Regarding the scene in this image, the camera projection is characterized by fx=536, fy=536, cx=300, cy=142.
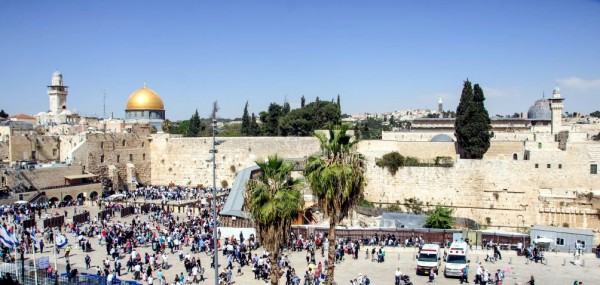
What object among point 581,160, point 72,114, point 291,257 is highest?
point 72,114

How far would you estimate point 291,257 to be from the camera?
19453 millimetres

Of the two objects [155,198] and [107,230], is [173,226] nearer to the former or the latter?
[107,230]

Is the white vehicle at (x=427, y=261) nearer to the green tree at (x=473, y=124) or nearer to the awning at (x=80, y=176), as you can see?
the green tree at (x=473, y=124)

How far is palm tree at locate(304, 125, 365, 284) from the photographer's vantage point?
39.9 ft

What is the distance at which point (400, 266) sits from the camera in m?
18.3

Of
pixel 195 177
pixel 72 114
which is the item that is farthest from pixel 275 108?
pixel 72 114

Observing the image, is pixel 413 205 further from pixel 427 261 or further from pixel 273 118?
pixel 273 118

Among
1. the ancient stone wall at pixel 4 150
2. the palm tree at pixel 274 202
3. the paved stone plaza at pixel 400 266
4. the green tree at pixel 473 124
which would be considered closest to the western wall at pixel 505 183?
the green tree at pixel 473 124

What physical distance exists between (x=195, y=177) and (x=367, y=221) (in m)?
15.8

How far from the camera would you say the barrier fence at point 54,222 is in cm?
2322

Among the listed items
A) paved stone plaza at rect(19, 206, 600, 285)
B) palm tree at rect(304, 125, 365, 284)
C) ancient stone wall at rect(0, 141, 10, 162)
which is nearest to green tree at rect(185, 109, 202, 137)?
ancient stone wall at rect(0, 141, 10, 162)

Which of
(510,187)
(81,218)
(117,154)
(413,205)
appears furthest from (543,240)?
(117,154)

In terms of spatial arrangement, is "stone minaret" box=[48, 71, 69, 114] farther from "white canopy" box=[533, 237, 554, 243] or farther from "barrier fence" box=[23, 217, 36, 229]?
"white canopy" box=[533, 237, 554, 243]

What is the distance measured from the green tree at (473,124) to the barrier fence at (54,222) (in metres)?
22.0
